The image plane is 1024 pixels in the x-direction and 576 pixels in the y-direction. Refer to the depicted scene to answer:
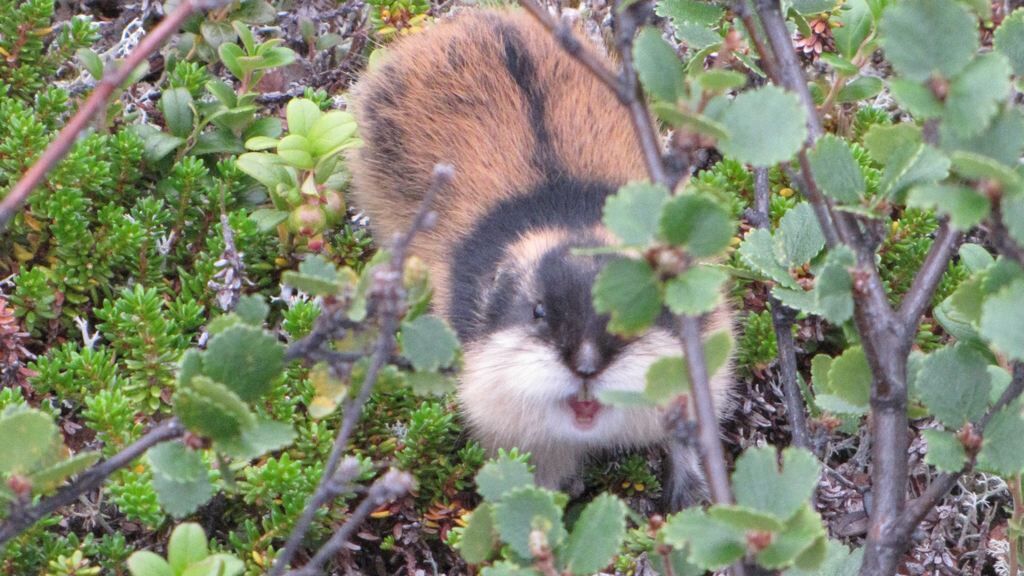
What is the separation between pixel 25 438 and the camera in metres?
2.49

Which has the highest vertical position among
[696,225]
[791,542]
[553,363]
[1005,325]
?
[696,225]

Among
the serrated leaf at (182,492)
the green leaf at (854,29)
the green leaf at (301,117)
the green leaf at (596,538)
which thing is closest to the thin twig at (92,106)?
the serrated leaf at (182,492)

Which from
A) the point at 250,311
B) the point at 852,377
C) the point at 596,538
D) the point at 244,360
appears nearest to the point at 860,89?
the point at 852,377

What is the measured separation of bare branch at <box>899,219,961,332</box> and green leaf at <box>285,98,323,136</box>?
2.62 metres

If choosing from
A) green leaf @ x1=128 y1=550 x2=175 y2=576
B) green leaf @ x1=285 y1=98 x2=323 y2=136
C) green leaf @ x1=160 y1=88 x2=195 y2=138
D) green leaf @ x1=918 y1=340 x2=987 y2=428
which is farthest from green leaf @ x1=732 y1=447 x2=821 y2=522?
green leaf @ x1=160 y1=88 x2=195 y2=138

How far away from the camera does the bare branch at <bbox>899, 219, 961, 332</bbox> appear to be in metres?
2.89

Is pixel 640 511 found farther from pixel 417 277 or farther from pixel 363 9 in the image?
pixel 363 9

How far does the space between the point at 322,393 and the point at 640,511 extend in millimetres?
2232

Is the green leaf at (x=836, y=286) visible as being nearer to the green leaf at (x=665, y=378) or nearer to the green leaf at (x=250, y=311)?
the green leaf at (x=665, y=378)

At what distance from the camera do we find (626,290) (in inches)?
91.5

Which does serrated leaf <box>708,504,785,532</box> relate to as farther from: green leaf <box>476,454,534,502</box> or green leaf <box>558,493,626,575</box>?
green leaf <box>476,454,534,502</box>

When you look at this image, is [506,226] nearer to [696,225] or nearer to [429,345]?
[429,345]

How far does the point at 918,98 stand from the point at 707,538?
95 cm

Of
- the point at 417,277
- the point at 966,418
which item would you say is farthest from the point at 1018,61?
the point at 417,277
